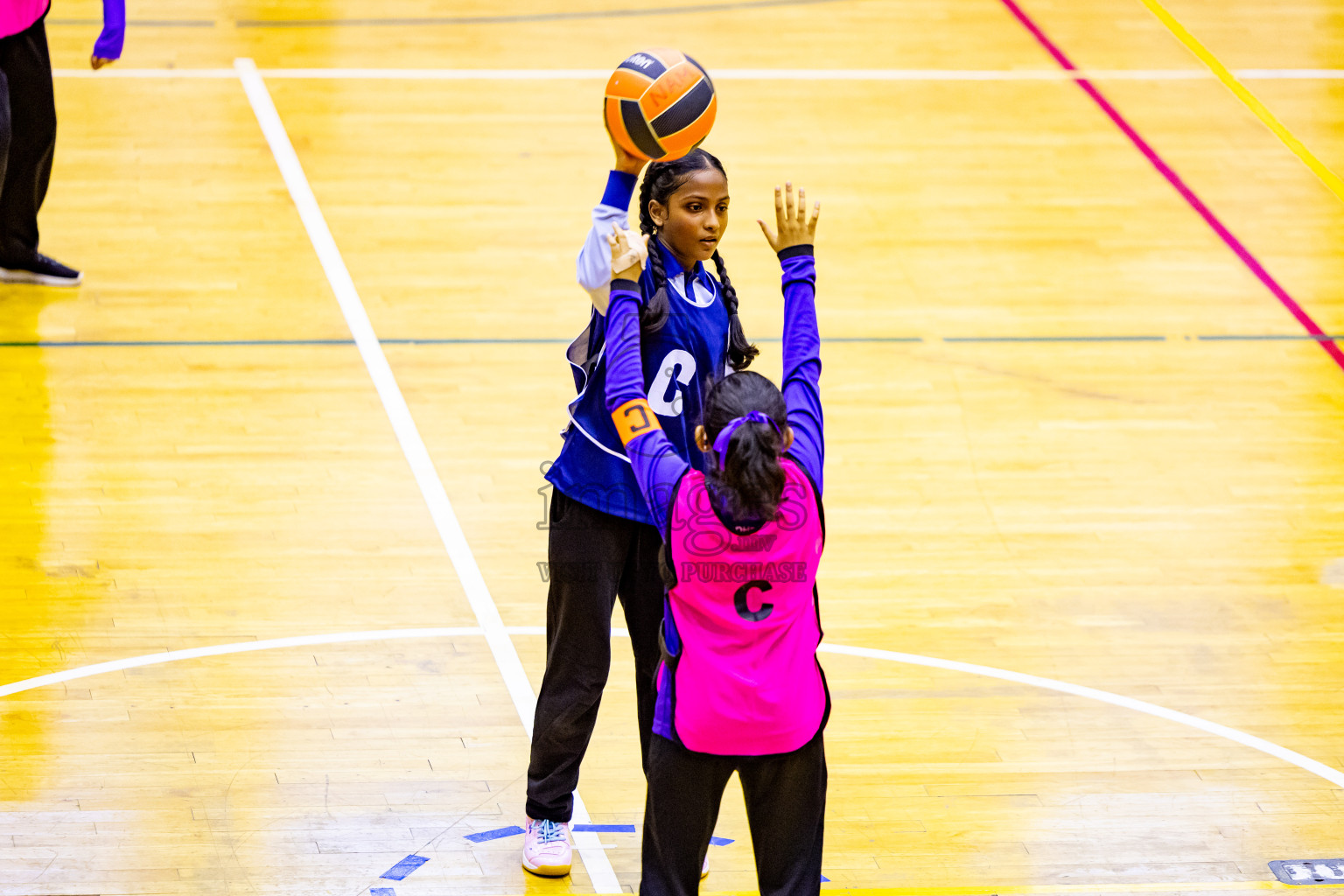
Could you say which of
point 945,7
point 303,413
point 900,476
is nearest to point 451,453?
point 303,413

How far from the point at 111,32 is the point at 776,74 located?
12.7ft

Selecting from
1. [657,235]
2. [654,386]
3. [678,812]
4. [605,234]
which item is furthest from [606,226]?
[678,812]

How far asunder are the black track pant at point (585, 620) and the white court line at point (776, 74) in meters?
5.96

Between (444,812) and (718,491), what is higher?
(718,491)

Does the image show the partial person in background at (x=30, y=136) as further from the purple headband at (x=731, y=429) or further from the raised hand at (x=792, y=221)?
the purple headband at (x=731, y=429)

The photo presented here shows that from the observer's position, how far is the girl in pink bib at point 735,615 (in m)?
2.88

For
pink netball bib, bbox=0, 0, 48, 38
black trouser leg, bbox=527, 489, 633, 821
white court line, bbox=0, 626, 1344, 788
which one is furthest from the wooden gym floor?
pink netball bib, bbox=0, 0, 48, 38

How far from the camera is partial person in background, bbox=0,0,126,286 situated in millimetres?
6836

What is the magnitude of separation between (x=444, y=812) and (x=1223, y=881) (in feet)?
6.37

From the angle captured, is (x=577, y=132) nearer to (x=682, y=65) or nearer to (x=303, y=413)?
(x=303, y=413)

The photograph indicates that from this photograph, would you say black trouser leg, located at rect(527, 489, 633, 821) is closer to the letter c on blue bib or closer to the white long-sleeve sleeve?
the white long-sleeve sleeve

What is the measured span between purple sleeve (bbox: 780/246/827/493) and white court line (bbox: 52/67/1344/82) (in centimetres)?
606

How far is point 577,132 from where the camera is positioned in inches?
335

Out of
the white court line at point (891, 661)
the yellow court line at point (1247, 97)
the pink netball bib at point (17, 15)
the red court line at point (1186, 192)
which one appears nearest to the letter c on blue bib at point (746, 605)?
the white court line at point (891, 661)
